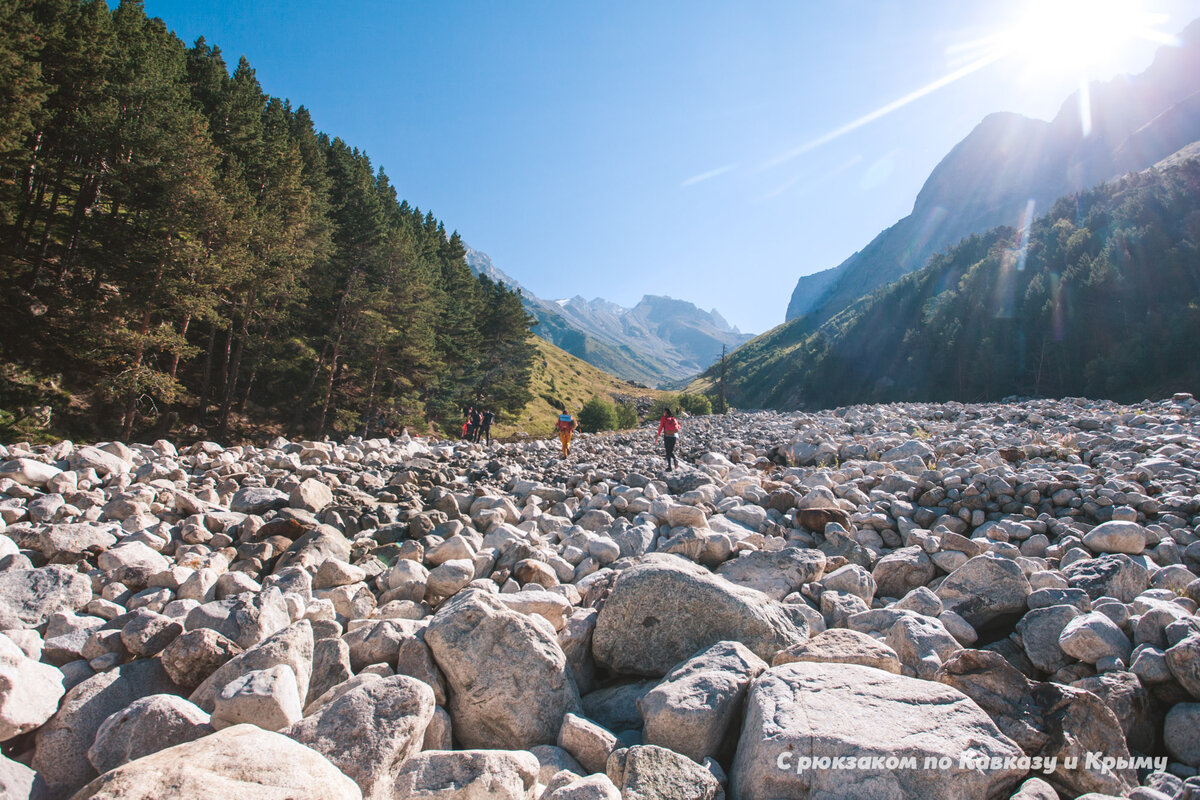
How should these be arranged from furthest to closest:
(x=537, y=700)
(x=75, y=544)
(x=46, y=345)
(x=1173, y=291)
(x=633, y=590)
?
(x=1173, y=291) < (x=46, y=345) < (x=75, y=544) < (x=633, y=590) < (x=537, y=700)

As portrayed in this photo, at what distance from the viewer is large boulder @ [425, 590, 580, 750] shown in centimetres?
359

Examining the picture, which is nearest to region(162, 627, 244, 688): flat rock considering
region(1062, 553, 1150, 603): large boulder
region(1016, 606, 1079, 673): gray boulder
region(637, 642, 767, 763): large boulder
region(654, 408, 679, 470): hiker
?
region(637, 642, 767, 763): large boulder

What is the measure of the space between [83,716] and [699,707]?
376 centimetres

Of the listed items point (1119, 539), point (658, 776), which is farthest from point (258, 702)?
point (1119, 539)

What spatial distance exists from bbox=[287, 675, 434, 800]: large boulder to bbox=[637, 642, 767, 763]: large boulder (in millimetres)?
1403

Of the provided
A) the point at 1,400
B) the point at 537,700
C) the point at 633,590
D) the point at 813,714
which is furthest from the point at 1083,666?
the point at 1,400

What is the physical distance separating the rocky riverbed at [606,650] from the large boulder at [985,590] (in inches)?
1.0

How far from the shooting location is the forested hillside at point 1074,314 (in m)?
58.8

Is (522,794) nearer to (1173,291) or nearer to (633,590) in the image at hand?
(633,590)

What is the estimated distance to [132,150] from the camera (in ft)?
75.1

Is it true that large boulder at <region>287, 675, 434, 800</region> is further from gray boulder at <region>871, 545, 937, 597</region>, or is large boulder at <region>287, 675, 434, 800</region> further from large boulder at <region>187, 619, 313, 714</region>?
gray boulder at <region>871, 545, 937, 597</region>

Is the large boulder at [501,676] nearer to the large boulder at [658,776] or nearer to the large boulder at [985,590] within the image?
the large boulder at [658,776]

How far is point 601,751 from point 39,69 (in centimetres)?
3221

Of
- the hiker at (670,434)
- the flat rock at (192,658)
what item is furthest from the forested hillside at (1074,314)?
the flat rock at (192,658)
